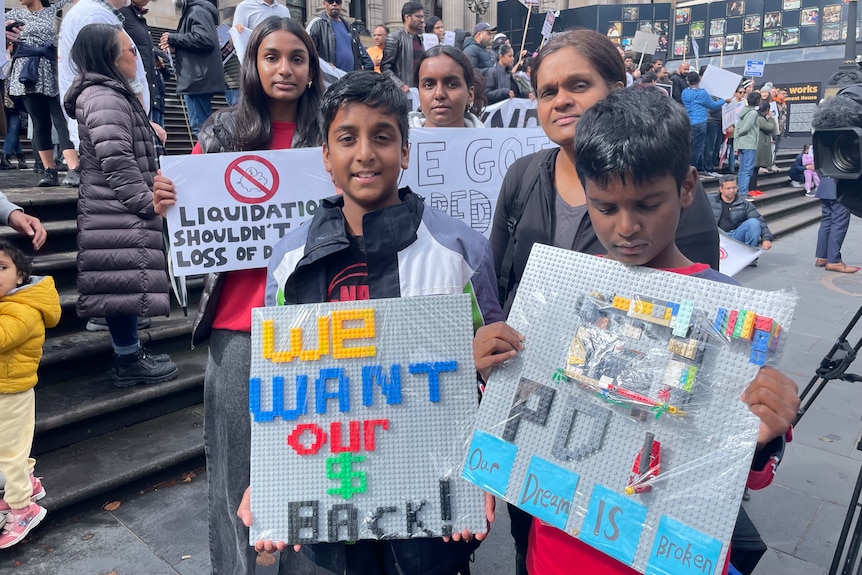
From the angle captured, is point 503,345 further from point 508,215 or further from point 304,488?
point 508,215

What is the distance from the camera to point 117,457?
3.54 meters

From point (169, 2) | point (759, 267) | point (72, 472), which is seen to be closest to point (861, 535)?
point (72, 472)

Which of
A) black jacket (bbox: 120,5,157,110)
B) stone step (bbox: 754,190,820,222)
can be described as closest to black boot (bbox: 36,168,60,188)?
black jacket (bbox: 120,5,157,110)

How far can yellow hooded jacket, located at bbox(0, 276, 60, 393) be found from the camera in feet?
9.14

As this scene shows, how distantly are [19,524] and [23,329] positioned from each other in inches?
35.6

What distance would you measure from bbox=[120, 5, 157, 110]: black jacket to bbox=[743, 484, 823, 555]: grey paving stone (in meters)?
6.10

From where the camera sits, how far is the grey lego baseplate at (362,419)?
4.93ft

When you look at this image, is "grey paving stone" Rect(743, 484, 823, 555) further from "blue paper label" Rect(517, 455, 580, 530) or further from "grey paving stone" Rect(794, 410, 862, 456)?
"blue paper label" Rect(517, 455, 580, 530)

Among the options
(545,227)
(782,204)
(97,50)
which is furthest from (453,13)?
(545,227)

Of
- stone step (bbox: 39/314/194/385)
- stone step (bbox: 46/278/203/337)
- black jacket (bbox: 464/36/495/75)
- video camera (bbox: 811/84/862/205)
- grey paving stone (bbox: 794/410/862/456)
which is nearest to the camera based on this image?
video camera (bbox: 811/84/862/205)

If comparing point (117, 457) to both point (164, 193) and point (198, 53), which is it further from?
point (198, 53)

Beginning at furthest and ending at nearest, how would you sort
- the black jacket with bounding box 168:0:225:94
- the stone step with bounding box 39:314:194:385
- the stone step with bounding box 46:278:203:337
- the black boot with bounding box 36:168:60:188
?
the black jacket with bounding box 168:0:225:94
the black boot with bounding box 36:168:60:188
the stone step with bounding box 46:278:203:337
the stone step with bounding box 39:314:194:385

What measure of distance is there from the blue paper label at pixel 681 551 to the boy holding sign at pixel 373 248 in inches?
22.0

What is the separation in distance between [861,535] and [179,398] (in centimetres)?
364
